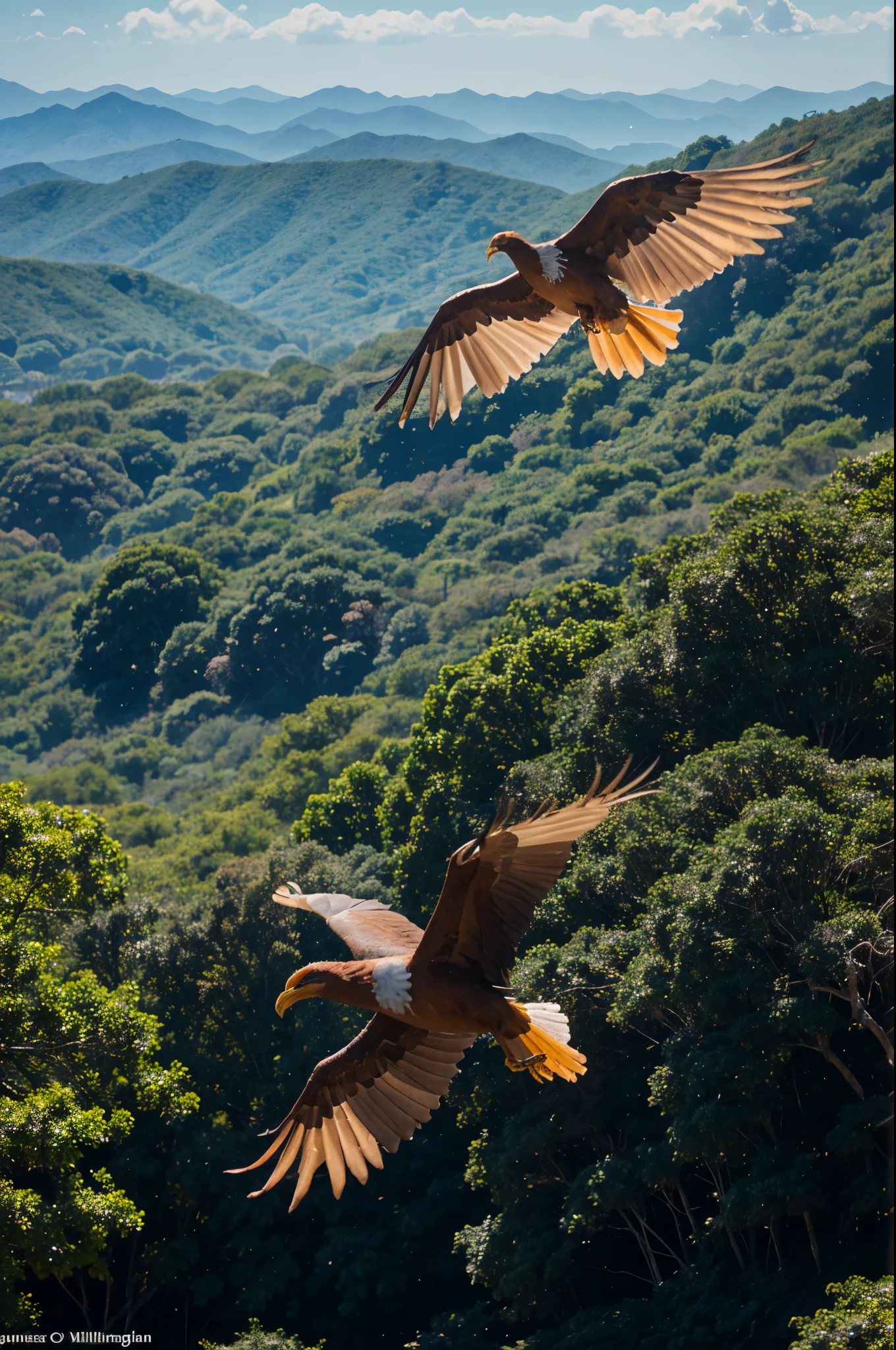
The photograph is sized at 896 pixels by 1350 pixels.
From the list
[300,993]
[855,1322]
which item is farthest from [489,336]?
[855,1322]

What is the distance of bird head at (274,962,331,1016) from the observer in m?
8.51

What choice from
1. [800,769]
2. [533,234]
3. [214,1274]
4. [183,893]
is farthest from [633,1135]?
[533,234]

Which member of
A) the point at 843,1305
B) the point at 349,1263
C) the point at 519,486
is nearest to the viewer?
the point at 843,1305

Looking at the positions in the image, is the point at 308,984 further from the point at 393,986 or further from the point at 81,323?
the point at 81,323

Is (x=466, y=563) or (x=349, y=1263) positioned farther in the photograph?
(x=466, y=563)

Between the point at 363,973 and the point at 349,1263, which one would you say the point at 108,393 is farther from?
the point at 363,973

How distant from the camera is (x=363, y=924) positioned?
31.6ft

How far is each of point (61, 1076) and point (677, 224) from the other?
717 inches

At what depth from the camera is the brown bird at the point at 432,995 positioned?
24.7 ft

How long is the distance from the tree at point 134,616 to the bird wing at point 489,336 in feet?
262

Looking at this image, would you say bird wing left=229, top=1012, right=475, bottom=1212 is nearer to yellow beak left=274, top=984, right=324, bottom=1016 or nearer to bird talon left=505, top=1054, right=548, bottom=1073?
yellow beak left=274, top=984, right=324, bottom=1016

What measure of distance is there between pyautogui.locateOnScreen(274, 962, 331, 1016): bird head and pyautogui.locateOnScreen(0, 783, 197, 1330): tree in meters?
11.7

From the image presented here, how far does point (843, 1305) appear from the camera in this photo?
592 inches

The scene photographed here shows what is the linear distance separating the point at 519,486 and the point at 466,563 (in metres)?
11.1
